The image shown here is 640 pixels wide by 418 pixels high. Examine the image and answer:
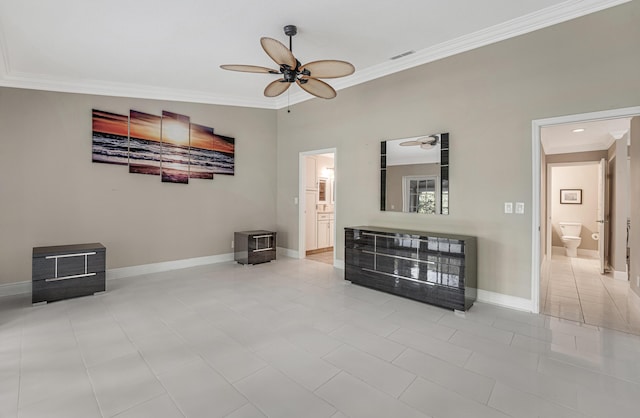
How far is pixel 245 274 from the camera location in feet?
16.5

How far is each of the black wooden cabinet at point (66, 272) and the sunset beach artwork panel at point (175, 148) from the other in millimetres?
1728

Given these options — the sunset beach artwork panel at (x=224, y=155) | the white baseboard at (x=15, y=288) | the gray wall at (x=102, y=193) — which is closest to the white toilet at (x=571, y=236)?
the gray wall at (x=102, y=193)

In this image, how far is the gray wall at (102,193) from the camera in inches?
161

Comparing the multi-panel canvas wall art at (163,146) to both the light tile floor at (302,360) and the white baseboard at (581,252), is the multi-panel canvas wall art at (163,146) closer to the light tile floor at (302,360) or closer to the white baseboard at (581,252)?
the light tile floor at (302,360)

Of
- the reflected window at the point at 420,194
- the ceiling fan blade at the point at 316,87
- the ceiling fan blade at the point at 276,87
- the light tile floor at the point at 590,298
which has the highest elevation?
the ceiling fan blade at the point at 276,87

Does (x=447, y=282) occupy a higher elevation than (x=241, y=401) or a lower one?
higher

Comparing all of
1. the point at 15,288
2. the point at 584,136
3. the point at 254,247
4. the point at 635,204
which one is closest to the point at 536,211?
the point at 635,204

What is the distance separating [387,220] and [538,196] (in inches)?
77.5

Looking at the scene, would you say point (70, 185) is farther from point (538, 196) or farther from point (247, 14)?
point (538, 196)

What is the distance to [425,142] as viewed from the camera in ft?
13.9

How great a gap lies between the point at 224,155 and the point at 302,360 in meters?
4.51

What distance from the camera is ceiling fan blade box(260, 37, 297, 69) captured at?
2.66 meters

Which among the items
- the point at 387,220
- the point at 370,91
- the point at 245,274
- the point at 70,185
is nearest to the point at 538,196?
the point at 387,220

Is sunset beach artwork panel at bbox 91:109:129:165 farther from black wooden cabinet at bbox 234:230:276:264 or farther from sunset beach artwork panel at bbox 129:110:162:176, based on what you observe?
black wooden cabinet at bbox 234:230:276:264
